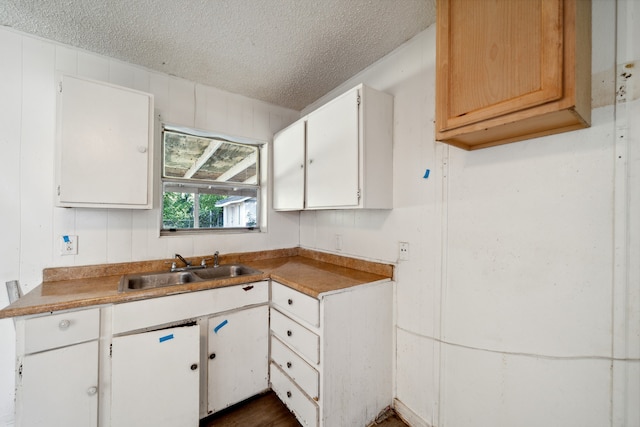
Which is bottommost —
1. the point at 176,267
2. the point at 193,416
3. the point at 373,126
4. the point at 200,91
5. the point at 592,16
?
the point at 193,416

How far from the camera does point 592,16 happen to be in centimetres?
97

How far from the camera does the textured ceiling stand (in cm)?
136

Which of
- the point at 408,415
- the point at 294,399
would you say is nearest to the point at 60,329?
the point at 294,399

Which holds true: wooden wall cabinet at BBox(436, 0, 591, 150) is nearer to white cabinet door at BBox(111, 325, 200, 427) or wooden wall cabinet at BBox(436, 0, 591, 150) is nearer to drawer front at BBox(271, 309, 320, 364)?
drawer front at BBox(271, 309, 320, 364)

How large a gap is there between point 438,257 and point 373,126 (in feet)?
2.96

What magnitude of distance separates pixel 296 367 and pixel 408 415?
30.1 inches

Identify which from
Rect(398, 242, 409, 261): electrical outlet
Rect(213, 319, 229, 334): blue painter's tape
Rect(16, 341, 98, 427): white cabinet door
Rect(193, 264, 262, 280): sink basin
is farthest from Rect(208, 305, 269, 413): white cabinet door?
Rect(398, 242, 409, 261): electrical outlet

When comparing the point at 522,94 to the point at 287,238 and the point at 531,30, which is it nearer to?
the point at 531,30

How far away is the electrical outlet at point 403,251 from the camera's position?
64.6 inches

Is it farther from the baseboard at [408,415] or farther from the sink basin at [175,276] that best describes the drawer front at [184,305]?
the baseboard at [408,415]

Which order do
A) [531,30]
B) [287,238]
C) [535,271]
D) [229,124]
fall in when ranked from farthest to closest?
[287,238], [229,124], [535,271], [531,30]

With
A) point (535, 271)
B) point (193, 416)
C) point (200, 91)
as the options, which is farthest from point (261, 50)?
point (193, 416)

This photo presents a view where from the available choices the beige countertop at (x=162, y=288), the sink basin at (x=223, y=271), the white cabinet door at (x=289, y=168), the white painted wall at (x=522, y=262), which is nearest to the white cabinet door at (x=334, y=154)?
the white cabinet door at (x=289, y=168)

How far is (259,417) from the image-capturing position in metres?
1.65
